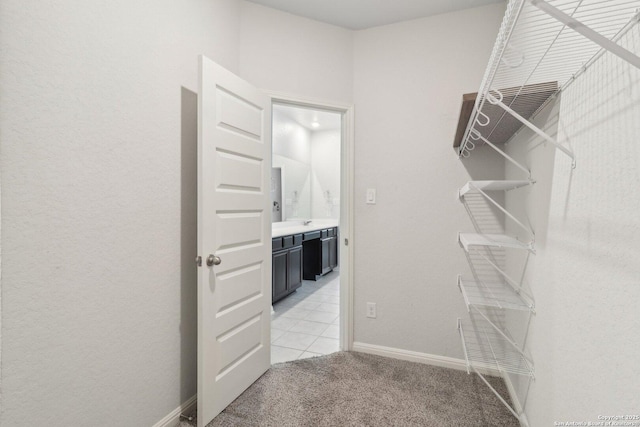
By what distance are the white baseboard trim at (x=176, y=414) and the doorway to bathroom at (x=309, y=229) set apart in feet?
2.42

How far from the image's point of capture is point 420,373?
2.19 meters

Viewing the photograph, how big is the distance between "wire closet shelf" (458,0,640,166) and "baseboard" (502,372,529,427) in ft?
4.39

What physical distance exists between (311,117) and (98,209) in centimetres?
415

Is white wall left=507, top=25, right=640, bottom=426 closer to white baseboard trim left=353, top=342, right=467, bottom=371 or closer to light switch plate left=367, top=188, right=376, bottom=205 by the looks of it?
white baseboard trim left=353, top=342, right=467, bottom=371

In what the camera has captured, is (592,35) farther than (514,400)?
No

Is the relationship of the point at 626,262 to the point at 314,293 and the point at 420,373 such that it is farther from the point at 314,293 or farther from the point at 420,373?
the point at 314,293

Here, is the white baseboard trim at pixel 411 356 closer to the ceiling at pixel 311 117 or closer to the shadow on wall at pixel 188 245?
the shadow on wall at pixel 188 245

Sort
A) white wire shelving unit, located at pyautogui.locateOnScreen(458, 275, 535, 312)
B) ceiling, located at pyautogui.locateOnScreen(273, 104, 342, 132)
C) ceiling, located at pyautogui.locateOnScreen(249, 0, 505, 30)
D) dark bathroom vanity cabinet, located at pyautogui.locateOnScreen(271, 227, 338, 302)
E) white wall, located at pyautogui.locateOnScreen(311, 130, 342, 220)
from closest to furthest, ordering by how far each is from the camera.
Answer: white wire shelving unit, located at pyautogui.locateOnScreen(458, 275, 535, 312) → ceiling, located at pyautogui.locateOnScreen(249, 0, 505, 30) → dark bathroom vanity cabinet, located at pyautogui.locateOnScreen(271, 227, 338, 302) → ceiling, located at pyautogui.locateOnScreen(273, 104, 342, 132) → white wall, located at pyautogui.locateOnScreen(311, 130, 342, 220)

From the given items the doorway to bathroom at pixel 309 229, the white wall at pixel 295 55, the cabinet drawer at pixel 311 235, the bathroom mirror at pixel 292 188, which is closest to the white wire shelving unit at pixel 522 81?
→ the doorway to bathroom at pixel 309 229

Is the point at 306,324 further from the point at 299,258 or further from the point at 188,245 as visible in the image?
the point at 188,245

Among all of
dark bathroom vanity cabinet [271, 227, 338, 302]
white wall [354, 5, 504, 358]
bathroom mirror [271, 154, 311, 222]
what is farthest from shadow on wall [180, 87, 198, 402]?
bathroom mirror [271, 154, 311, 222]

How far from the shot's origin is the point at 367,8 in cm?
222

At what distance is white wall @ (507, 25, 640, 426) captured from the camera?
76cm

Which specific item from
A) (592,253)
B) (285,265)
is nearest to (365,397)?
(592,253)
